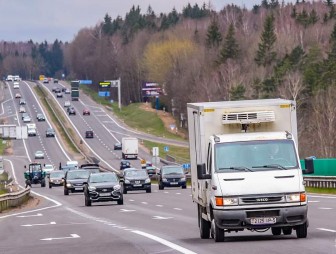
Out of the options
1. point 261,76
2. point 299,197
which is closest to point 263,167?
point 299,197

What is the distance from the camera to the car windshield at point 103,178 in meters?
48.8

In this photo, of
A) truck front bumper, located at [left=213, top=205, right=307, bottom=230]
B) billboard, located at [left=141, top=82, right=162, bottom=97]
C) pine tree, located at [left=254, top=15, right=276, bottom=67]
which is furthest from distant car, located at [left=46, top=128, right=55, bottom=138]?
truck front bumper, located at [left=213, top=205, right=307, bottom=230]

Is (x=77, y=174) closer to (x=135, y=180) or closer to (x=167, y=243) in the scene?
(x=135, y=180)

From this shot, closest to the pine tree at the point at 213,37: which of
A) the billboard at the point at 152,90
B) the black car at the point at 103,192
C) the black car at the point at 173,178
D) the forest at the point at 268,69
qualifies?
the forest at the point at 268,69

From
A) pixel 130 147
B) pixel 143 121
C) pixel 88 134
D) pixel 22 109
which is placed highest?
pixel 22 109

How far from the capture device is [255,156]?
22.1m

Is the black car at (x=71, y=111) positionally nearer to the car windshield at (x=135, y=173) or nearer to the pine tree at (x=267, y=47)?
the pine tree at (x=267, y=47)

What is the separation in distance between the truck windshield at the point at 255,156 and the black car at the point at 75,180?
137 feet

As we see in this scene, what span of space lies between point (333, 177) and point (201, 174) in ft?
112

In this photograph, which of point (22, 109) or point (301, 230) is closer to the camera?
point (301, 230)

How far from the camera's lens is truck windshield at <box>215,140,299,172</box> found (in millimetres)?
21938

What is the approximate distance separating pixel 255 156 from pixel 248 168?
36 cm

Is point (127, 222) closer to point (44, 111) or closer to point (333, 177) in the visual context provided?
point (333, 177)

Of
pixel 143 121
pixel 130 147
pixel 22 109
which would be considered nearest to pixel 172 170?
pixel 130 147
